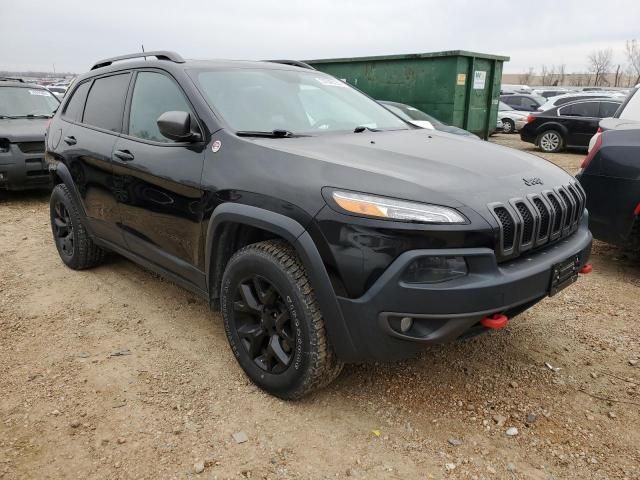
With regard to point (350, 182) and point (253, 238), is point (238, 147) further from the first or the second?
point (350, 182)

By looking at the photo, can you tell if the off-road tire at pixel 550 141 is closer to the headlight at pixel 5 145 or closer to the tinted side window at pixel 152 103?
the headlight at pixel 5 145

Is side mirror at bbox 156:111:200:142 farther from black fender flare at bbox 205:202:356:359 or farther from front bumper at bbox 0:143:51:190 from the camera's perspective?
front bumper at bbox 0:143:51:190

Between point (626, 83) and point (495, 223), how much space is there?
73.6m

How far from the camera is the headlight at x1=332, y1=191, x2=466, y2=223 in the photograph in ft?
6.85

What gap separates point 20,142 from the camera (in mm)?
7031

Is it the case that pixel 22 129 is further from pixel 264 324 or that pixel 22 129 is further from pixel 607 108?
pixel 607 108

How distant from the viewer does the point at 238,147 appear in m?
2.64

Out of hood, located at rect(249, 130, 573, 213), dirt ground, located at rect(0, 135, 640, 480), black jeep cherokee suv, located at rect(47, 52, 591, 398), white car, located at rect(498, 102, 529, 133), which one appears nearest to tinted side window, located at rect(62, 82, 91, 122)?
black jeep cherokee suv, located at rect(47, 52, 591, 398)

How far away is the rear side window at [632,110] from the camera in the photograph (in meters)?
4.79

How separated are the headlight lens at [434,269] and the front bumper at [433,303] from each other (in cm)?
2

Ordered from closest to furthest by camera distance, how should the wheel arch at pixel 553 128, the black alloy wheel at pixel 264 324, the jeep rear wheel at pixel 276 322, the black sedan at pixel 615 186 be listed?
the jeep rear wheel at pixel 276 322 < the black alloy wheel at pixel 264 324 < the black sedan at pixel 615 186 < the wheel arch at pixel 553 128

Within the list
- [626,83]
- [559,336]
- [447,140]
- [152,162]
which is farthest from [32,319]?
[626,83]

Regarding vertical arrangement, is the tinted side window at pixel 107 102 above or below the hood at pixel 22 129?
above

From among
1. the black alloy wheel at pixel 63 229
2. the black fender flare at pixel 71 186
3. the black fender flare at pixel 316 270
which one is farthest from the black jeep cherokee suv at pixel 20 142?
the black fender flare at pixel 316 270
